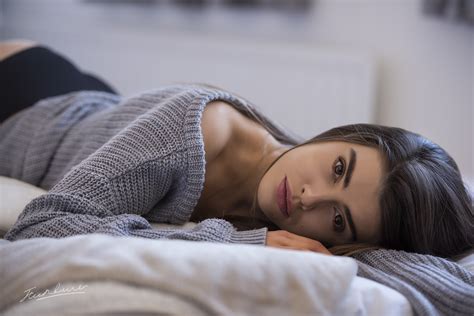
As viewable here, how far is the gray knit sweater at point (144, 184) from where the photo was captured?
95cm

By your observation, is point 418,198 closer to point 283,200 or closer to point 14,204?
point 283,200

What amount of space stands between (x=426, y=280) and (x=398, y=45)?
61.5 inches

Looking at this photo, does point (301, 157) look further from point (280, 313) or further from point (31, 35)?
point (31, 35)

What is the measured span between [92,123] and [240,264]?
88 cm

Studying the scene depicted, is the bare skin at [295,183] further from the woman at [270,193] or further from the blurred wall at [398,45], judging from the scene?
the blurred wall at [398,45]

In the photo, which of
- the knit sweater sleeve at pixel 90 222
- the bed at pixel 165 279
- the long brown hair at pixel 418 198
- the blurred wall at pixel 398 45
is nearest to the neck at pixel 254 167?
the long brown hair at pixel 418 198

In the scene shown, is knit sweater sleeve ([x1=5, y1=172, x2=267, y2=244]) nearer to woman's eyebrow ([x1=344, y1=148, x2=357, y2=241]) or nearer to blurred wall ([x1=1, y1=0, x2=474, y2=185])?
woman's eyebrow ([x1=344, y1=148, x2=357, y2=241])

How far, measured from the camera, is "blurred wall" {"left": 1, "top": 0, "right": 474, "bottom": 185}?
2.24 metres

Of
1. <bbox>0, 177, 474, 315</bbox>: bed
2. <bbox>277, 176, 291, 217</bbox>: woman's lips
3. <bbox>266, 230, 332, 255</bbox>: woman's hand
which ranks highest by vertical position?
<bbox>0, 177, 474, 315</bbox>: bed

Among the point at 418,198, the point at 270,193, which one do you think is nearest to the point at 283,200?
the point at 270,193

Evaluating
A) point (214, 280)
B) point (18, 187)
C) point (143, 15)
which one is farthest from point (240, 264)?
point (143, 15)

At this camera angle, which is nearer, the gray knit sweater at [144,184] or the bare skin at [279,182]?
the gray knit sweater at [144,184]

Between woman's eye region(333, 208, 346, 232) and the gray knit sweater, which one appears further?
woman's eye region(333, 208, 346, 232)

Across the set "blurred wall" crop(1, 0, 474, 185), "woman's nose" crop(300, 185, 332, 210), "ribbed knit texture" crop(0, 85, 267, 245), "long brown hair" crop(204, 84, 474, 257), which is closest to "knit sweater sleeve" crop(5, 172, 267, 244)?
"ribbed knit texture" crop(0, 85, 267, 245)
